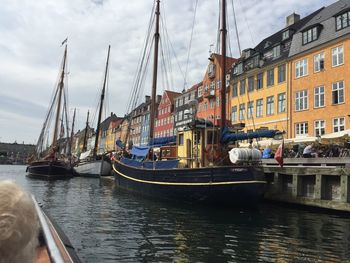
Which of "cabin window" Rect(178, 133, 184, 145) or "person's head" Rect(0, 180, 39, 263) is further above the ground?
"cabin window" Rect(178, 133, 184, 145)

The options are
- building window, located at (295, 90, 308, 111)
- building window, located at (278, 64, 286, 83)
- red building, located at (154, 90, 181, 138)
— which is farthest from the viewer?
red building, located at (154, 90, 181, 138)

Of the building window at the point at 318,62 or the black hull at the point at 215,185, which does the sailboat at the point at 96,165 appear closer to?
the building window at the point at 318,62

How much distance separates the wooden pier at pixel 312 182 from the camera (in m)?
17.8

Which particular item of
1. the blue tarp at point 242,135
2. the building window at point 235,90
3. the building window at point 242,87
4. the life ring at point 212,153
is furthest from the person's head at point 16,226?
the building window at point 235,90

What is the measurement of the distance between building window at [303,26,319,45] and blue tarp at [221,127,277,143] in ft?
69.3

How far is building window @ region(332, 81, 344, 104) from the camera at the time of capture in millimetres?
33156

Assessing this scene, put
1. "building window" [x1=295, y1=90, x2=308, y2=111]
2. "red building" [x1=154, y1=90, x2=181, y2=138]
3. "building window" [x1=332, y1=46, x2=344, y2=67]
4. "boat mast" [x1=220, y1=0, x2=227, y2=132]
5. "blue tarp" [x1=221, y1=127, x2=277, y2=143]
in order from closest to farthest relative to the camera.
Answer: "blue tarp" [x1=221, y1=127, x2=277, y2=143] < "boat mast" [x1=220, y1=0, x2=227, y2=132] < "building window" [x1=332, y1=46, x2=344, y2=67] < "building window" [x1=295, y1=90, x2=308, y2=111] < "red building" [x1=154, y1=90, x2=181, y2=138]

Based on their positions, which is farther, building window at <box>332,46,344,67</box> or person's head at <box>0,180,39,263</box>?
building window at <box>332,46,344,67</box>

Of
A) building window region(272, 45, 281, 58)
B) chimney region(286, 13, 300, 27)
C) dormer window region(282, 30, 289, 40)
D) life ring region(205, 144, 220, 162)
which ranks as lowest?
life ring region(205, 144, 220, 162)

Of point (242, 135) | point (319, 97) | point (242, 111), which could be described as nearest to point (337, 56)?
point (319, 97)

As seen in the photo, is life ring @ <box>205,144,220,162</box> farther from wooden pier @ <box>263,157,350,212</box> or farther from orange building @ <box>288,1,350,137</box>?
orange building @ <box>288,1,350,137</box>

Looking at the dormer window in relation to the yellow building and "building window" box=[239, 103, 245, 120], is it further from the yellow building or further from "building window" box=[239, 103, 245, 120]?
"building window" box=[239, 103, 245, 120]

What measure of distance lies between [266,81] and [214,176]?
27210 millimetres

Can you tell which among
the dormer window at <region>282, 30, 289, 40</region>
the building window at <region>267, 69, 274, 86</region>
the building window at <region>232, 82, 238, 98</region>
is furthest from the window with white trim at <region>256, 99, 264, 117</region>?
the dormer window at <region>282, 30, 289, 40</region>
